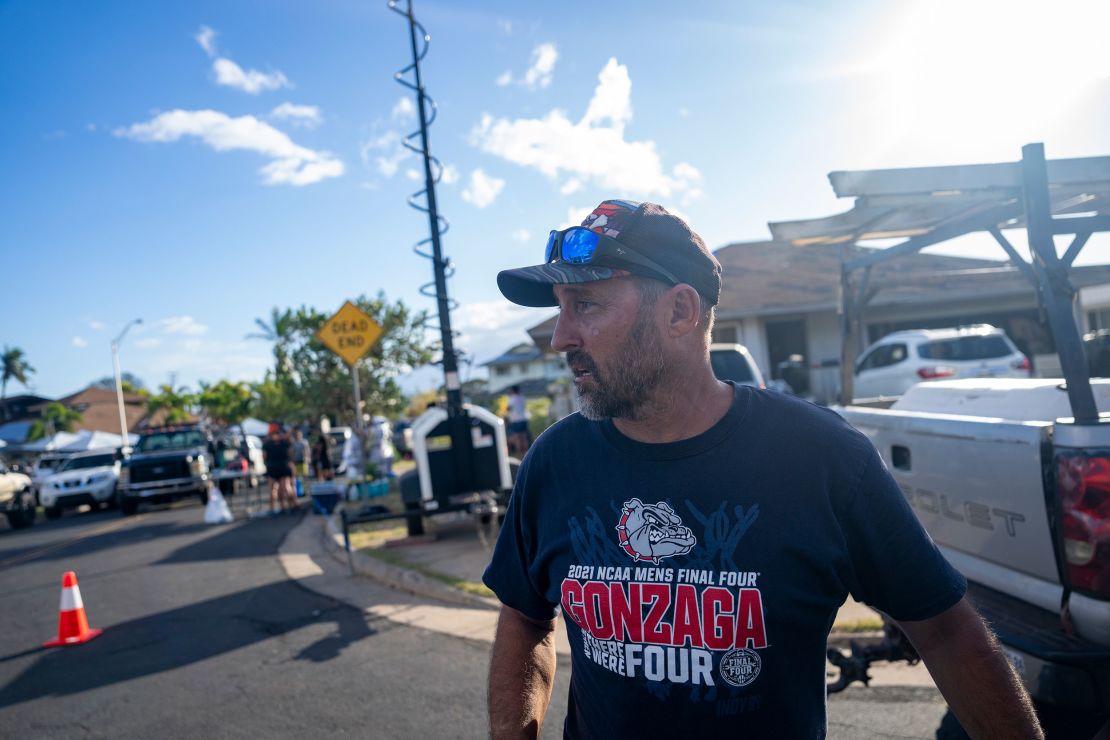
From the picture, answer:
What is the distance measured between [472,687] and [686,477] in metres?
3.37

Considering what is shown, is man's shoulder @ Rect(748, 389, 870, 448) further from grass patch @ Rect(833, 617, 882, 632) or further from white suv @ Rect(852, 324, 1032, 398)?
white suv @ Rect(852, 324, 1032, 398)

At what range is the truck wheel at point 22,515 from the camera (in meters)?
15.4

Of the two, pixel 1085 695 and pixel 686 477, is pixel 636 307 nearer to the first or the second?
pixel 686 477

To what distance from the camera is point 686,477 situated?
5.25 ft

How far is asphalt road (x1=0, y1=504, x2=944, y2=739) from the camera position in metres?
3.95

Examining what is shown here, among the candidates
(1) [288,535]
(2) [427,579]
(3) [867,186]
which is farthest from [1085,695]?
(1) [288,535]

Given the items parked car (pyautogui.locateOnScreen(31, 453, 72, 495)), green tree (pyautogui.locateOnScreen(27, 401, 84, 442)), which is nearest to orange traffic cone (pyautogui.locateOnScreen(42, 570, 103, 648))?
parked car (pyautogui.locateOnScreen(31, 453, 72, 495))

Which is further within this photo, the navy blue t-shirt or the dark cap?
the dark cap

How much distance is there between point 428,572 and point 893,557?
594 centimetres

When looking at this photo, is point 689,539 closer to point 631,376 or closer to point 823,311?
point 631,376

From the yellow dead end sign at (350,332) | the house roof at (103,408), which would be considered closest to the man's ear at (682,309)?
the yellow dead end sign at (350,332)

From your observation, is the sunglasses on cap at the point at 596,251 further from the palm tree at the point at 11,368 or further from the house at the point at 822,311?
the palm tree at the point at 11,368

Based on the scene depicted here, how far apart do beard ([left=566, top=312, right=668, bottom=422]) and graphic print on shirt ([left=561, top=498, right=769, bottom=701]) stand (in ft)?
0.79

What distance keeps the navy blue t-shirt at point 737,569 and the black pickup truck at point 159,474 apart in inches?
656
